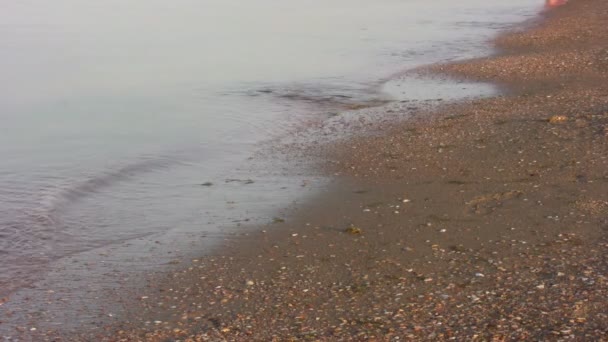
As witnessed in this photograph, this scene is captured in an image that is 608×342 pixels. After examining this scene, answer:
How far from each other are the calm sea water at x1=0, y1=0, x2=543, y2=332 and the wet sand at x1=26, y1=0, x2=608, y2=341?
3.32 feet

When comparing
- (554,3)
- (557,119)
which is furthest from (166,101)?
(554,3)

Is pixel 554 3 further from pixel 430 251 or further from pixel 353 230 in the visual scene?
pixel 430 251

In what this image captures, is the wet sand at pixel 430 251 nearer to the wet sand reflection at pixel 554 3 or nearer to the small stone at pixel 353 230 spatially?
the small stone at pixel 353 230

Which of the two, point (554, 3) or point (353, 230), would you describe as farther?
point (554, 3)

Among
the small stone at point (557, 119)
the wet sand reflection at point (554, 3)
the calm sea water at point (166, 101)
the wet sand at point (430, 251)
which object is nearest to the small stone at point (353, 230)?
the wet sand at point (430, 251)

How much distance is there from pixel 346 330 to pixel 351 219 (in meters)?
A: 2.96

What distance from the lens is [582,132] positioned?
1209 cm

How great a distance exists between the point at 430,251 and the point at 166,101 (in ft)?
33.3

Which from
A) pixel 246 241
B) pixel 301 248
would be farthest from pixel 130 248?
pixel 301 248

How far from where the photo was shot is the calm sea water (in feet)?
33.4

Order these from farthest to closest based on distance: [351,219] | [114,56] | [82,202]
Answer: [114,56], [82,202], [351,219]

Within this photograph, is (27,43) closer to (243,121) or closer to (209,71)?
(209,71)

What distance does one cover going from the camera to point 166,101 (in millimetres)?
17641

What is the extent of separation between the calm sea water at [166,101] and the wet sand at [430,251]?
3.32ft
